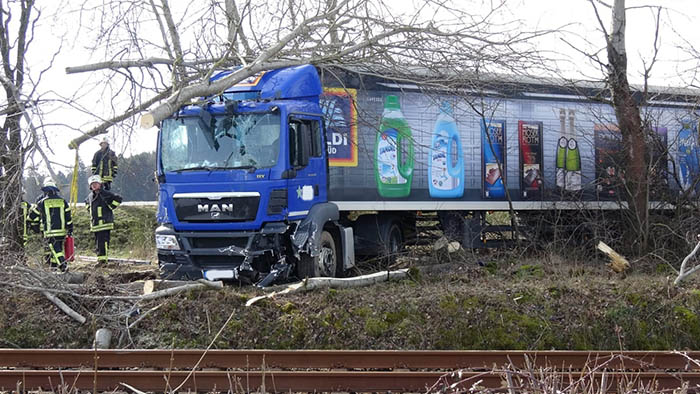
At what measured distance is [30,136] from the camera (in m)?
8.48

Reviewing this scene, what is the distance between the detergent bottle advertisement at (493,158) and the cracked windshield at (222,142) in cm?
471

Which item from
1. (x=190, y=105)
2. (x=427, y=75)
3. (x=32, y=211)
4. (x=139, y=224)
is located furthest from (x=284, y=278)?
(x=139, y=224)

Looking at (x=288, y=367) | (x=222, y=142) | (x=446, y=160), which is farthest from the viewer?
(x=446, y=160)

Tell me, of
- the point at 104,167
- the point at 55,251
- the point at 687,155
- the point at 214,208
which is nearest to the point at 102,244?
the point at 55,251

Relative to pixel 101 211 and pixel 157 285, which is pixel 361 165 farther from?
pixel 101 211

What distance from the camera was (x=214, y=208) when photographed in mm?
9602

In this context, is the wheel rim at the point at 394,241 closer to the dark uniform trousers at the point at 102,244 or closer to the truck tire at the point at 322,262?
the truck tire at the point at 322,262

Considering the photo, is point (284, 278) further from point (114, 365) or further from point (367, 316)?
point (114, 365)

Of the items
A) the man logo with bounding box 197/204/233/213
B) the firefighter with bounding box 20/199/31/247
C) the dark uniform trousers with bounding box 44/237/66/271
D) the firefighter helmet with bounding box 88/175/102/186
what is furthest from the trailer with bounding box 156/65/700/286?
the firefighter helmet with bounding box 88/175/102/186

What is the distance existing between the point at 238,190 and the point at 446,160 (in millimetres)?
4422

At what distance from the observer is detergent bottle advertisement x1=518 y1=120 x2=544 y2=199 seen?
43.4 ft

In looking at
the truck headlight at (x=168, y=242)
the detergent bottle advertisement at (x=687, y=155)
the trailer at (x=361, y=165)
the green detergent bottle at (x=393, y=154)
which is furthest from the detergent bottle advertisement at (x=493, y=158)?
the truck headlight at (x=168, y=242)

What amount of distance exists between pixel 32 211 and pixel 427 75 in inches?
272

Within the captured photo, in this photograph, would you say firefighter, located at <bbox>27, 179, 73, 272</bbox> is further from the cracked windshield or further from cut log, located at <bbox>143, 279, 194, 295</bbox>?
cut log, located at <bbox>143, 279, 194, 295</bbox>
